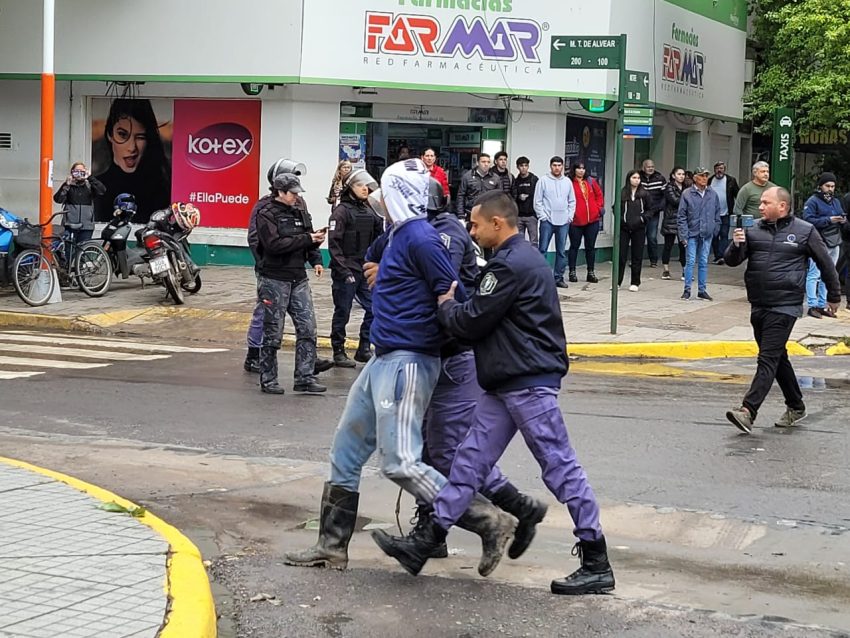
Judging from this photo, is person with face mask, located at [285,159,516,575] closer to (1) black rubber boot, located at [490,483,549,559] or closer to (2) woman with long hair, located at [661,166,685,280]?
(1) black rubber boot, located at [490,483,549,559]

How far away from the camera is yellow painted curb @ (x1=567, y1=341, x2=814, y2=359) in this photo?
49.0ft

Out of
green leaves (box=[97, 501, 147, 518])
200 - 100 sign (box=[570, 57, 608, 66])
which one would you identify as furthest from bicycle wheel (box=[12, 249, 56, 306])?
green leaves (box=[97, 501, 147, 518])

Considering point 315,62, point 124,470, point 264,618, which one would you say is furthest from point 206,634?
point 315,62

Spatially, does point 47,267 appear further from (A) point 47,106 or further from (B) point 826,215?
(B) point 826,215

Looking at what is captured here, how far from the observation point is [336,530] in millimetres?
6430

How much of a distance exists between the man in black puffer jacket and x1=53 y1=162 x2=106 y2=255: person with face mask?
11509 mm

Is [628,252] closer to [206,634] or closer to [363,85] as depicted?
[363,85]

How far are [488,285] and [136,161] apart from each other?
56.2 feet

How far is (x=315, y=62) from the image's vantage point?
2025 cm

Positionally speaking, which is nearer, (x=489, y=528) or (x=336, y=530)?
(x=489, y=528)

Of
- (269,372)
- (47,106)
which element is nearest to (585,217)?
(47,106)

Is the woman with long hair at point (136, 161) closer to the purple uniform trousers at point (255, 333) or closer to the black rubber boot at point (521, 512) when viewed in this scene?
the purple uniform trousers at point (255, 333)

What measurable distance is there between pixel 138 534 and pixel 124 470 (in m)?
2.11

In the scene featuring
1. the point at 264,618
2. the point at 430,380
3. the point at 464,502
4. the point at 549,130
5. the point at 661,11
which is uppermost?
the point at 661,11
